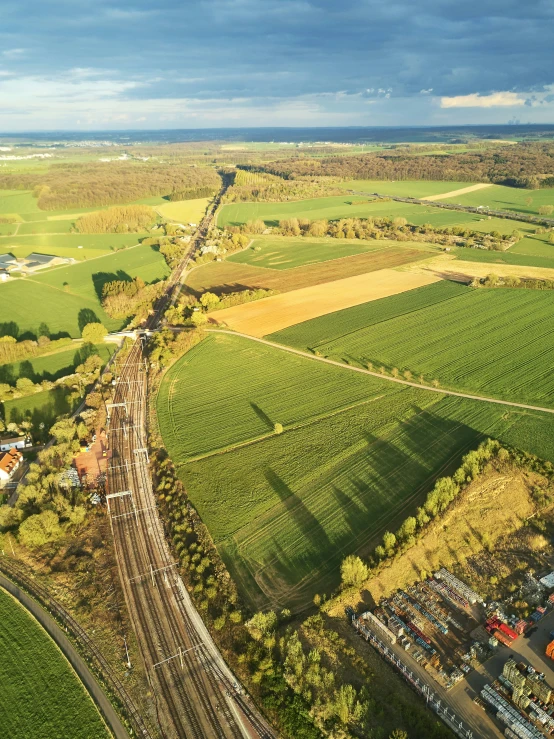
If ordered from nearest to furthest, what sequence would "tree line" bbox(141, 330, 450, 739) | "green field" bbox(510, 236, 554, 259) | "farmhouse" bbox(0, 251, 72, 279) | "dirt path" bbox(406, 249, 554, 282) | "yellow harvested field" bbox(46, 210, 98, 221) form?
"tree line" bbox(141, 330, 450, 739) → "dirt path" bbox(406, 249, 554, 282) → "farmhouse" bbox(0, 251, 72, 279) → "green field" bbox(510, 236, 554, 259) → "yellow harvested field" bbox(46, 210, 98, 221)

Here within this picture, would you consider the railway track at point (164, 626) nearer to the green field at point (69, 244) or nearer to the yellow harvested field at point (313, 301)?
the yellow harvested field at point (313, 301)

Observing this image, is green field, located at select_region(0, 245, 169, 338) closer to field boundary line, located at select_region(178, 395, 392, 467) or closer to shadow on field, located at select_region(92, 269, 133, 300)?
shadow on field, located at select_region(92, 269, 133, 300)

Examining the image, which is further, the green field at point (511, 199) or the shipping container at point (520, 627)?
the green field at point (511, 199)

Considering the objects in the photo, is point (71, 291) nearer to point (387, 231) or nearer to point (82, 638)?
point (82, 638)

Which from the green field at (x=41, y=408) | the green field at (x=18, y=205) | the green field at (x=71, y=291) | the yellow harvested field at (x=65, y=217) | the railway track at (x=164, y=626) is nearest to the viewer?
the railway track at (x=164, y=626)

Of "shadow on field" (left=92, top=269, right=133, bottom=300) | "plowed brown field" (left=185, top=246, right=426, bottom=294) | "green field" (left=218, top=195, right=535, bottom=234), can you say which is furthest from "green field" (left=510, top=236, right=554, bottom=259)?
"shadow on field" (left=92, top=269, right=133, bottom=300)

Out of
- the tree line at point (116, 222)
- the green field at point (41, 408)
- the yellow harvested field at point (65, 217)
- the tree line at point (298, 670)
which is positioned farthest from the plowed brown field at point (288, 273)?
the yellow harvested field at point (65, 217)
